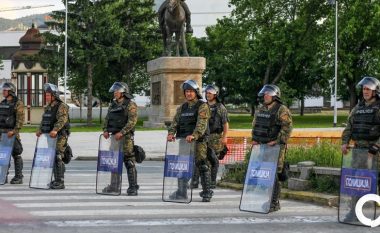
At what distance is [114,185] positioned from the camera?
13320 millimetres

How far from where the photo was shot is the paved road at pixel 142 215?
959cm

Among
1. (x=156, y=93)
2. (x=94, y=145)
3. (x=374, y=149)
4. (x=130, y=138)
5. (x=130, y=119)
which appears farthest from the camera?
(x=156, y=93)

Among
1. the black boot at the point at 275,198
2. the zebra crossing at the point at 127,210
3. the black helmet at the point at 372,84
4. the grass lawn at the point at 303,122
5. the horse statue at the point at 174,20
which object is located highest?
the horse statue at the point at 174,20

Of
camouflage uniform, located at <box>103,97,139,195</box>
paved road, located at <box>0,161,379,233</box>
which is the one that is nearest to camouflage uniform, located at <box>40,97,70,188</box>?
paved road, located at <box>0,161,379,233</box>

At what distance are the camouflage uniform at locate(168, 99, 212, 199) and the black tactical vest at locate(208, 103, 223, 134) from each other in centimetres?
195

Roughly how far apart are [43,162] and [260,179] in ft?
16.0

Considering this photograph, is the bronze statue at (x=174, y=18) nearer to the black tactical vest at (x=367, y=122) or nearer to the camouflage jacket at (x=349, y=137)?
the camouflage jacket at (x=349, y=137)

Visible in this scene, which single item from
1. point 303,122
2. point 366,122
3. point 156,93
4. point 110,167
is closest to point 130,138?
point 110,167

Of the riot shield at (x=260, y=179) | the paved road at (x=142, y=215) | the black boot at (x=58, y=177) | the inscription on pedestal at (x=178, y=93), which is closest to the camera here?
the paved road at (x=142, y=215)

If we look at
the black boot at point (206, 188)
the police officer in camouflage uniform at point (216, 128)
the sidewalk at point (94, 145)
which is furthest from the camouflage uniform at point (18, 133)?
the sidewalk at point (94, 145)

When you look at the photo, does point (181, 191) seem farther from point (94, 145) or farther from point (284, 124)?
point (94, 145)

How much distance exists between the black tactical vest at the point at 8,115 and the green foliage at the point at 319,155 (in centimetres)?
504

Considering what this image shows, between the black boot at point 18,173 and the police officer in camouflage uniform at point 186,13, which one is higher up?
the police officer in camouflage uniform at point 186,13

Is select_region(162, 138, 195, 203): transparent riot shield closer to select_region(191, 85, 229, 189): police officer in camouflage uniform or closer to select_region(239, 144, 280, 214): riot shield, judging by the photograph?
select_region(239, 144, 280, 214): riot shield
